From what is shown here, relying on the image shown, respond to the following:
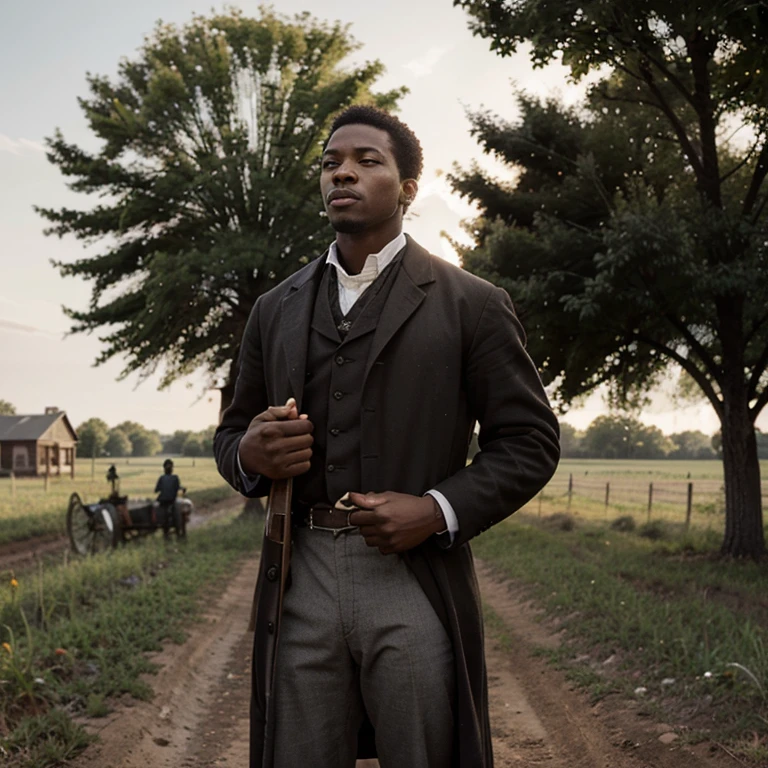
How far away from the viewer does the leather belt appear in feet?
7.37

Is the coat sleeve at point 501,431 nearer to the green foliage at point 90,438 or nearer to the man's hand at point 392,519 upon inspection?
the man's hand at point 392,519

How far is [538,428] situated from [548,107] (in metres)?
13.0

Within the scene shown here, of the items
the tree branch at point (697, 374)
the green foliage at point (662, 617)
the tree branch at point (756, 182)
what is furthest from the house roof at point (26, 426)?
the tree branch at point (756, 182)

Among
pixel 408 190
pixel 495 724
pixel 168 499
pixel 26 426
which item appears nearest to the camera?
pixel 408 190

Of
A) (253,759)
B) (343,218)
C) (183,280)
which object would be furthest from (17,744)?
(183,280)

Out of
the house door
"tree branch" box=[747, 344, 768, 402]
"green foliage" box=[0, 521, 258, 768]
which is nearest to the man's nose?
"green foliage" box=[0, 521, 258, 768]

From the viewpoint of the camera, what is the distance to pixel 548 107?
14242 millimetres

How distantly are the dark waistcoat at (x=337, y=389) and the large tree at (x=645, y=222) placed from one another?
6258 millimetres

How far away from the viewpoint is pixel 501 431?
7.49 feet

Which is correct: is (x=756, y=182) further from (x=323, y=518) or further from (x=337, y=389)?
(x=323, y=518)

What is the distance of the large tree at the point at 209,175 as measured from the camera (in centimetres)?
2116

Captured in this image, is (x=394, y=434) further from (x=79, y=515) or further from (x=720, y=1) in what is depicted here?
(x=79, y=515)

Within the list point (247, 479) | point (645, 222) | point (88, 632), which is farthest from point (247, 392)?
point (645, 222)

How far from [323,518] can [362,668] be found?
1.28 feet
